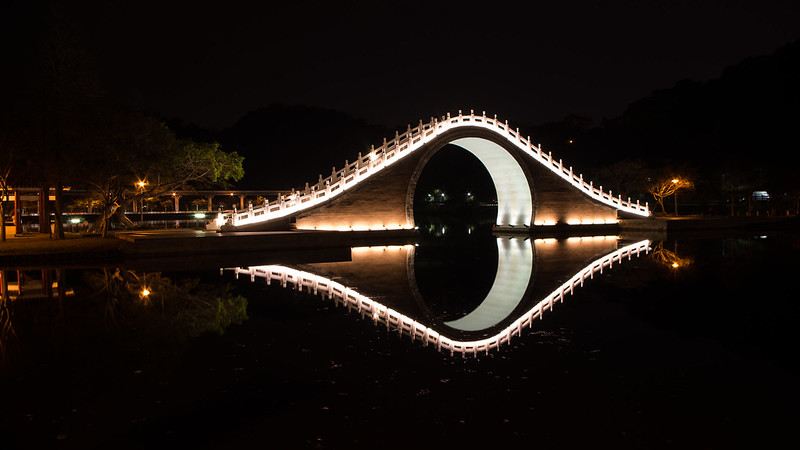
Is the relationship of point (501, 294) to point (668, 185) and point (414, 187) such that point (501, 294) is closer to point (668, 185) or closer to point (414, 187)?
point (414, 187)

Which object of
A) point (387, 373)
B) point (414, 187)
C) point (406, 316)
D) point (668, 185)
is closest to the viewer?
point (387, 373)

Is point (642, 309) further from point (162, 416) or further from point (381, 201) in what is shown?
point (381, 201)

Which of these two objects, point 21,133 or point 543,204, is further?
point 543,204

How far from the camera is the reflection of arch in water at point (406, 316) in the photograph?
7.74m

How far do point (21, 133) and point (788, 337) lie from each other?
21491mm

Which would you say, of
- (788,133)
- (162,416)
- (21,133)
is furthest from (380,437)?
(788,133)

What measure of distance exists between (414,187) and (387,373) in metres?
21.0

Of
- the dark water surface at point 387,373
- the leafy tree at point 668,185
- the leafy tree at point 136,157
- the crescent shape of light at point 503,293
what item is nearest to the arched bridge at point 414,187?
the leafy tree at point 136,157

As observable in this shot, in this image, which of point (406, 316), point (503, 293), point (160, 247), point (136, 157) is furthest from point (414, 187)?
point (406, 316)

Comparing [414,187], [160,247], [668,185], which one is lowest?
[160,247]

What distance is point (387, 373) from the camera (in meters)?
6.40

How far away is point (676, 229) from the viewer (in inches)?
1256

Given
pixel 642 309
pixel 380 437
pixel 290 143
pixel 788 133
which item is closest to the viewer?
pixel 380 437

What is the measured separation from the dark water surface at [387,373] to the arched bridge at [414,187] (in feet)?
40.6
